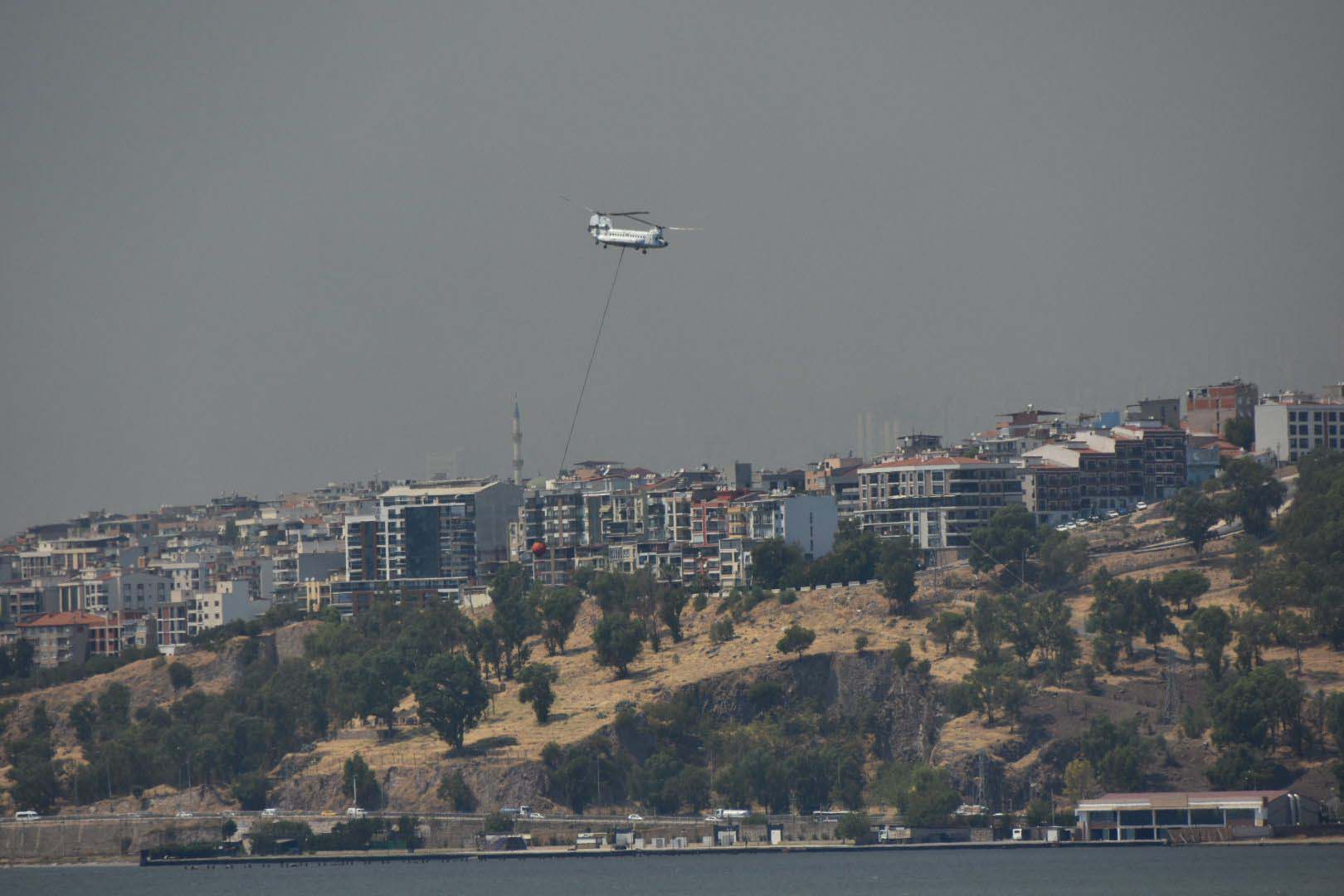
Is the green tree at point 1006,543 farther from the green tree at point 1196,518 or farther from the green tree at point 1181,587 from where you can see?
the green tree at point 1181,587

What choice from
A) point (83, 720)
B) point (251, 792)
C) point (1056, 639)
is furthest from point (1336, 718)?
point (83, 720)

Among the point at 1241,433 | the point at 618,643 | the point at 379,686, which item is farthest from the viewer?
the point at 1241,433

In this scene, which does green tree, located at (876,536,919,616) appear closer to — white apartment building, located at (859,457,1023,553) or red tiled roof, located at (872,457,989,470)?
white apartment building, located at (859,457,1023,553)

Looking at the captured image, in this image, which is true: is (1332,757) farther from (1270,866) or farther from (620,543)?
(620,543)

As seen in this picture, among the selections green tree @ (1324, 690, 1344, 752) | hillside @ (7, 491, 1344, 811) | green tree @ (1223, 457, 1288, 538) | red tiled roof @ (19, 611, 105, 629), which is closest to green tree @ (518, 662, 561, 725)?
hillside @ (7, 491, 1344, 811)

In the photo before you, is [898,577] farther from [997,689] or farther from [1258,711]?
[1258,711]

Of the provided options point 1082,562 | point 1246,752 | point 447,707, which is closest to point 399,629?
point 447,707

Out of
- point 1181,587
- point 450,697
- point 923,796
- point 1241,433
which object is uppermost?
point 1241,433
